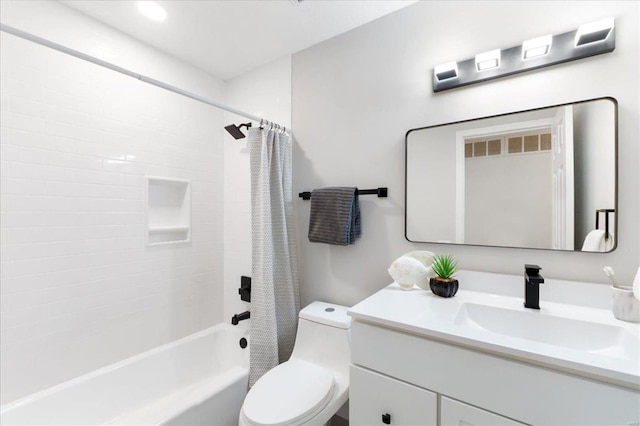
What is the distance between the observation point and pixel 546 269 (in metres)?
1.22

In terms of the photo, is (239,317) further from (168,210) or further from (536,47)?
(536,47)

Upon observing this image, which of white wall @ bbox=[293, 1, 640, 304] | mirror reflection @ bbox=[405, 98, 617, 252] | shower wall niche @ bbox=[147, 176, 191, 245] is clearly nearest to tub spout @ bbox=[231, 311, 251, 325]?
white wall @ bbox=[293, 1, 640, 304]

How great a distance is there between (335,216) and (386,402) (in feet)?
3.07

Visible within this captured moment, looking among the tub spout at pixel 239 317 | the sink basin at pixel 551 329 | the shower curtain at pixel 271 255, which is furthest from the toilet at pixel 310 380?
the sink basin at pixel 551 329

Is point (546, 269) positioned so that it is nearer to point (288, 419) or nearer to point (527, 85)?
point (527, 85)

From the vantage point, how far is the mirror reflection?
1.11 meters

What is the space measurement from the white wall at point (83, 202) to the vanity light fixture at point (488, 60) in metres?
1.94

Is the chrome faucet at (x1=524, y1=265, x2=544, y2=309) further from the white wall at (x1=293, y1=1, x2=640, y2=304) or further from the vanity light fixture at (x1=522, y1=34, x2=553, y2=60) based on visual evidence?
the vanity light fixture at (x1=522, y1=34, x2=553, y2=60)

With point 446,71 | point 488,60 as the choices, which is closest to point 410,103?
point 446,71

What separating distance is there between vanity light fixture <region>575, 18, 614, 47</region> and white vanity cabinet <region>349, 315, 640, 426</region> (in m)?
1.24

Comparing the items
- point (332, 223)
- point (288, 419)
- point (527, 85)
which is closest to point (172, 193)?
point (332, 223)

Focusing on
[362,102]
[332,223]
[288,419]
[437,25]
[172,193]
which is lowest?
[288,419]

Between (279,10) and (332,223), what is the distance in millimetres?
1242

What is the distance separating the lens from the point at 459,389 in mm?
881
